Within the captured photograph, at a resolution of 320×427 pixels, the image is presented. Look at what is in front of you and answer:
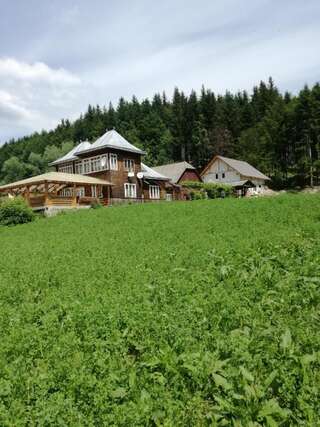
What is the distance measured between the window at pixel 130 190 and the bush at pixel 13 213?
53.1ft

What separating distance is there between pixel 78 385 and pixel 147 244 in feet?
27.4

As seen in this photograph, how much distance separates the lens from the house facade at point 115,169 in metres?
42.1

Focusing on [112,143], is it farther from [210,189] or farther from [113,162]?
[210,189]

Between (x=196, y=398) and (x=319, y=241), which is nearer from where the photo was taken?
(x=196, y=398)

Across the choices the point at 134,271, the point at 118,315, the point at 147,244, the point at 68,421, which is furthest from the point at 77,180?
the point at 68,421

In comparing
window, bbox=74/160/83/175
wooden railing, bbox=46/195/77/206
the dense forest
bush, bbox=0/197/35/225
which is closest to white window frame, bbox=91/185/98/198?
window, bbox=74/160/83/175

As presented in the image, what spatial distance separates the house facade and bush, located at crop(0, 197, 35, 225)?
12.3 metres

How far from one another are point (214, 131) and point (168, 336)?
80.5m

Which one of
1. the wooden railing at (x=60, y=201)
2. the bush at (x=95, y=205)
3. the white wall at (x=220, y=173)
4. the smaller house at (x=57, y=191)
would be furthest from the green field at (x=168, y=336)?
the white wall at (x=220, y=173)

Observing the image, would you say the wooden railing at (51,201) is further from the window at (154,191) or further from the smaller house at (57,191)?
the window at (154,191)

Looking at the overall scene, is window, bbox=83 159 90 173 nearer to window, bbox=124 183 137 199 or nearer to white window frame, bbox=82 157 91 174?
white window frame, bbox=82 157 91 174

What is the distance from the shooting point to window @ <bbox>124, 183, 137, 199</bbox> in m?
43.9

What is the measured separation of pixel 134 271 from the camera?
9.55 m

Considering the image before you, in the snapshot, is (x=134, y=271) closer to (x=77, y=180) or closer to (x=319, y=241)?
(x=319, y=241)
